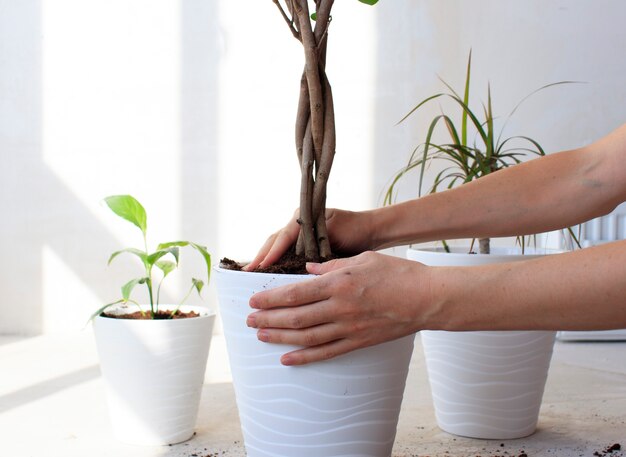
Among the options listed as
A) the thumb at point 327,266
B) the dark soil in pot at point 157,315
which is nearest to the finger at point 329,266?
the thumb at point 327,266

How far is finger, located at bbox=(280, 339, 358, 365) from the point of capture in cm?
97

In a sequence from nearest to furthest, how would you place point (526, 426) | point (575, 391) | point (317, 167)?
point (317, 167) → point (526, 426) → point (575, 391)

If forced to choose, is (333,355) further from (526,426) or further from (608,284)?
(526,426)

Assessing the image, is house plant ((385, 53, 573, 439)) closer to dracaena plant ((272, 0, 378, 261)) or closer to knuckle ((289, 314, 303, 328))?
dracaena plant ((272, 0, 378, 261))

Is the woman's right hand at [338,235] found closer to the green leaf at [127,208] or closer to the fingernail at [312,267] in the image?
the fingernail at [312,267]

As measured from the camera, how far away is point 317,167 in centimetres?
115

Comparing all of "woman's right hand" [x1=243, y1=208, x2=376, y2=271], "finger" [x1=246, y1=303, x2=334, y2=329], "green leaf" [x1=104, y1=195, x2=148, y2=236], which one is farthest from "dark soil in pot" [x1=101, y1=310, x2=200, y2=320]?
"finger" [x1=246, y1=303, x2=334, y2=329]

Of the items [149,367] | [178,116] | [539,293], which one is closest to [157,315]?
[149,367]

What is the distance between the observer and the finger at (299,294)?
3.05 ft

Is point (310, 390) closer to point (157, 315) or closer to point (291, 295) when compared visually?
point (291, 295)

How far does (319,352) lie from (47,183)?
2.36 metres

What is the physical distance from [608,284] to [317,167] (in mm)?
461

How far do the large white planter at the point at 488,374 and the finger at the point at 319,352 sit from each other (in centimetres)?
63

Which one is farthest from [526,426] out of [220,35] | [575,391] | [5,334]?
[5,334]
